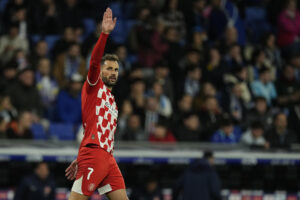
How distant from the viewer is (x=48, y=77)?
13977mm

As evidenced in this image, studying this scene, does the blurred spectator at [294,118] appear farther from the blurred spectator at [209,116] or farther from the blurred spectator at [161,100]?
the blurred spectator at [161,100]

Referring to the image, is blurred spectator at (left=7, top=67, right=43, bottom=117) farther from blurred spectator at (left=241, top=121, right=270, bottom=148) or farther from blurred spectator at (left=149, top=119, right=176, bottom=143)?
blurred spectator at (left=241, top=121, right=270, bottom=148)

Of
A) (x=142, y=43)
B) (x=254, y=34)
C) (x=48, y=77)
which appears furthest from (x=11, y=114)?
(x=254, y=34)

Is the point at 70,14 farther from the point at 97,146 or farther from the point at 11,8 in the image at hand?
the point at 97,146

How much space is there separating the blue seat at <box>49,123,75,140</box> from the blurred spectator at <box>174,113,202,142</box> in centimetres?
185

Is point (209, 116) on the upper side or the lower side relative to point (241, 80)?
lower

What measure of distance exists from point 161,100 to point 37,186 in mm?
3224

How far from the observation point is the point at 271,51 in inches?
679

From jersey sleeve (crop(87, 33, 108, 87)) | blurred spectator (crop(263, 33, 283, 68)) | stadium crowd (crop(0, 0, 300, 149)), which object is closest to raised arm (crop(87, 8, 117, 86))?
jersey sleeve (crop(87, 33, 108, 87))

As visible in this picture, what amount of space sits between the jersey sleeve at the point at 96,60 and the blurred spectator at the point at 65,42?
7.24m

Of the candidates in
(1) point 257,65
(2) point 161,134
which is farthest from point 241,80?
(2) point 161,134

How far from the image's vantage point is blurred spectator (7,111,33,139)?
12.5 meters

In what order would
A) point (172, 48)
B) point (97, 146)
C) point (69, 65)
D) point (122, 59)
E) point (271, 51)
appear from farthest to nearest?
1. point (271, 51)
2. point (172, 48)
3. point (122, 59)
4. point (69, 65)
5. point (97, 146)

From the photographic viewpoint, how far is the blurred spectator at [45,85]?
544 inches
